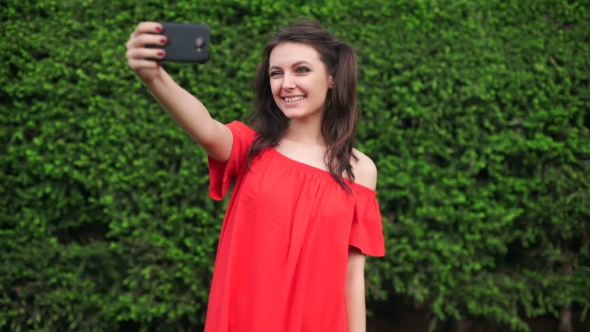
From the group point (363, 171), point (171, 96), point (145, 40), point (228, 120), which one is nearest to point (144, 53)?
point (145, 40)

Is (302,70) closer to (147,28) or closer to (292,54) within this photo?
(292,54)

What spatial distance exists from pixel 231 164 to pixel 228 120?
1.66 m

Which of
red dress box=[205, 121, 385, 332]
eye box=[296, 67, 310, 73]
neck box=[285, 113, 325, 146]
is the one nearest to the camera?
red dress box=[205, 121, 385, 332]

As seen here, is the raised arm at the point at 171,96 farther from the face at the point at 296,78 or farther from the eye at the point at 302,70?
the eye at the point at 302,70

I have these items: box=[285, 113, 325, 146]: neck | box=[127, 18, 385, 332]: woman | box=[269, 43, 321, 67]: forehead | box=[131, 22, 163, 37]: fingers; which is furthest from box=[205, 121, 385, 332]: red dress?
box=[131, 22, 163, 37]: fingers

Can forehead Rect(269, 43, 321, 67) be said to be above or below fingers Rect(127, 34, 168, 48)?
above

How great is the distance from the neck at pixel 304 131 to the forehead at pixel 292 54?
237 mm

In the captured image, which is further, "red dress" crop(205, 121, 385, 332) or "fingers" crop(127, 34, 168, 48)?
"red dress" crop(205, 121, 385, 332)

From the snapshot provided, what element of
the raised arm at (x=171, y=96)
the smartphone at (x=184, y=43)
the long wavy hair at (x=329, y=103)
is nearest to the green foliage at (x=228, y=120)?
the long wavy hair at (x=329, y=103)

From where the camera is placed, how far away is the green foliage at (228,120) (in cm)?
411

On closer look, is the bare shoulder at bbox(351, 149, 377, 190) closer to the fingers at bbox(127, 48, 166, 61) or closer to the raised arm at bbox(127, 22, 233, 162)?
the raised arm at bbox(127, 22, 233, 162)

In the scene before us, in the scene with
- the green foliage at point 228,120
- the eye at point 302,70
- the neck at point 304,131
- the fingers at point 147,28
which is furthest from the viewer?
the green foliage at point 228,120

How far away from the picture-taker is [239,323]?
253 centimetres

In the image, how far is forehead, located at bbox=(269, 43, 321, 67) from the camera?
102 inches
